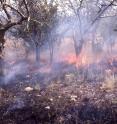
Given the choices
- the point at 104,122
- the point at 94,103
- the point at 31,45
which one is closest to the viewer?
the point at 104,122

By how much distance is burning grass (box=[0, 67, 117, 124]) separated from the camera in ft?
36.7

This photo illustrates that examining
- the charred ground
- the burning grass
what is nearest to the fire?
the charred ground

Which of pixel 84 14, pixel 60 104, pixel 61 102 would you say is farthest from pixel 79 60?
pixel 60 104

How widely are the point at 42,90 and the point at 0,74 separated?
19.2 feet

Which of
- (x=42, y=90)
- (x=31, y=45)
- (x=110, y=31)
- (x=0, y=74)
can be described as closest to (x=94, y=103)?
(x=42, y=90)

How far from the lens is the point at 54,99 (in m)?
13.7

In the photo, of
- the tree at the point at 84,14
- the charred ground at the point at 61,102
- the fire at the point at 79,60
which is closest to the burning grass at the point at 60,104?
the charred ground at the point at 61,102

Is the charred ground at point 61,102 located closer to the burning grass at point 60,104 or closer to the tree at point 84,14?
the burning grass at point 60,104

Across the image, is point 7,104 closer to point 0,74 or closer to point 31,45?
point 0,74

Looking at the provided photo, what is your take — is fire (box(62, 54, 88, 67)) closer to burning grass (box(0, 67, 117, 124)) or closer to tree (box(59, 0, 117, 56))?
tree (box(59, 0, 117, 56))

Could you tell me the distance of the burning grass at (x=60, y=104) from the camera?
11.2m

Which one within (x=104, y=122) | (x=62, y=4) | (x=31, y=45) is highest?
(x=62, y=4)

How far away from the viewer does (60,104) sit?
12.8 m

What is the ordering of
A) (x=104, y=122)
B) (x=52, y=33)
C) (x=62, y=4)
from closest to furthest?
(x=104, y=122)
(x=62, y=4)
(x=52, y=33)
